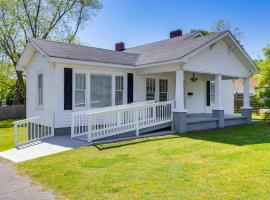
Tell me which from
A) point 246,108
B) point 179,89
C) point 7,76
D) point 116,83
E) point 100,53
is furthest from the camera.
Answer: point 7,76

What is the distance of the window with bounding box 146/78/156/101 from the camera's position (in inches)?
552

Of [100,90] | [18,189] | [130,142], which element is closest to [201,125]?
[130,142]

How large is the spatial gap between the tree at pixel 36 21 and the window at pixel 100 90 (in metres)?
17.7

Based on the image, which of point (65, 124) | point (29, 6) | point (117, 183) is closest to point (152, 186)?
point (117, 183)

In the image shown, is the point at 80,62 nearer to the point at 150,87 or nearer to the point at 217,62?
the point at 150,87

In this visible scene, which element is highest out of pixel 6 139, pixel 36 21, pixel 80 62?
pixel 36 21

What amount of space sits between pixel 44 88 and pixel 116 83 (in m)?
3.22

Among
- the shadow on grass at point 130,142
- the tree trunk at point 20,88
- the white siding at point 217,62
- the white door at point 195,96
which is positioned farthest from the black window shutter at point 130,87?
the tree trunk at point 20,88

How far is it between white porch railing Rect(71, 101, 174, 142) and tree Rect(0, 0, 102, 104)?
19.1m

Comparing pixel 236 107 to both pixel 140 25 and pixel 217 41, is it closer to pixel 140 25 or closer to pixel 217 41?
pixel 140 25

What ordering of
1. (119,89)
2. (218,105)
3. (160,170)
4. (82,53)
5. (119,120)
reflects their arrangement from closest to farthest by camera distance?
(160,170)
(119,120)
(82,53)
(119,89)
(218,105)

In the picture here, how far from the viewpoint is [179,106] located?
1159 cm

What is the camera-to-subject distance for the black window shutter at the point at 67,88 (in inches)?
438

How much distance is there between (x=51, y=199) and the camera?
457cm
